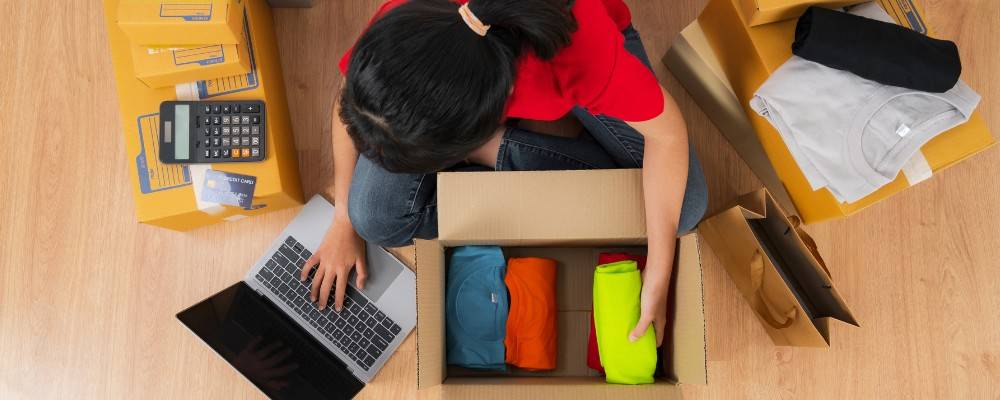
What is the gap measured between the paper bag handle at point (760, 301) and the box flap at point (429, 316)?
0.47m

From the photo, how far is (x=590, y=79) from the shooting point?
65cm

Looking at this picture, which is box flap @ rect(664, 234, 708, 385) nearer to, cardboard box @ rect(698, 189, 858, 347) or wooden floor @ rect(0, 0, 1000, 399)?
cardboard box @ rect(698, 189, 858, 347)

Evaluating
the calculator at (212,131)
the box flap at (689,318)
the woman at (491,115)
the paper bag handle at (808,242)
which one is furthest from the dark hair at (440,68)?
the paper bag handle at (808,242)

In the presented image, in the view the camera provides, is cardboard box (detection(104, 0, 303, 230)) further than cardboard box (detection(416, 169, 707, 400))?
Yes

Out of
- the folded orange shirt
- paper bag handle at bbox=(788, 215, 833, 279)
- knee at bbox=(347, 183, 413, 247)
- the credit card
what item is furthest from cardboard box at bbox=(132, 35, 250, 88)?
paper bag handle at bbox=(788, 215, 833, 279)

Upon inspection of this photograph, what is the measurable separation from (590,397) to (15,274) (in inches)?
41.4

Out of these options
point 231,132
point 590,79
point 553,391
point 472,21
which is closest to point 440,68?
point 472,21

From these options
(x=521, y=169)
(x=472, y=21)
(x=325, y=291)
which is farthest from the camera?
(x=325, y=291)

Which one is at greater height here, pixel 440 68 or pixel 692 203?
pixel 440 68

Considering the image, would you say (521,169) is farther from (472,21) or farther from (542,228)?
(472,21)

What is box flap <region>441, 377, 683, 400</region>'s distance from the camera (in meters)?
0.74

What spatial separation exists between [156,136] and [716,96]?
2.93ft

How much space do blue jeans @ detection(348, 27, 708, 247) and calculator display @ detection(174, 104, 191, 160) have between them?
25 cm

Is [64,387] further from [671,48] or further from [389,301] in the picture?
[671,48]
